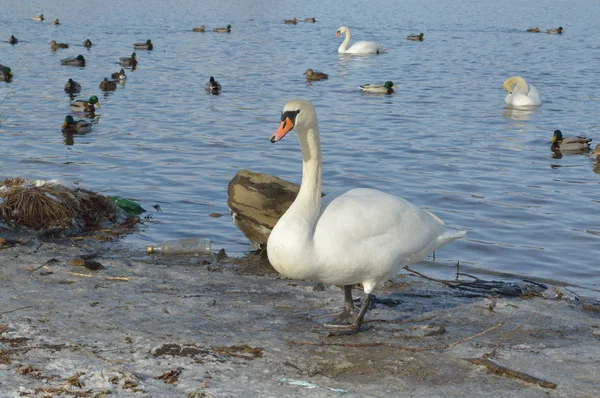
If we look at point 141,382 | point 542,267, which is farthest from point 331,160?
point 141,382

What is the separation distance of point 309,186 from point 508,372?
1911 millimetres

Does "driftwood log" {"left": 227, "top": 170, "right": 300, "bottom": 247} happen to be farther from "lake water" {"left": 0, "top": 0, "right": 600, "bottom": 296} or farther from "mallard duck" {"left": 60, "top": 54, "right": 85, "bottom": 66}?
"mallard duck" {"left": 60, "top": 54, "right": 85, "bottom": 66}

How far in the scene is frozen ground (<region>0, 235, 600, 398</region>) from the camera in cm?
504

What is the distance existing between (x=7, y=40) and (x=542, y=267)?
34.2 metres

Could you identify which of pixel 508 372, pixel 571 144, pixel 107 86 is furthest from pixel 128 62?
pixel 508 372

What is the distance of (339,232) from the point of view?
19.4 ft

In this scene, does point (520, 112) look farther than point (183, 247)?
Yes

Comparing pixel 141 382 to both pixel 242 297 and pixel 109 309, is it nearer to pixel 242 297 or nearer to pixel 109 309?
pixel 109 309

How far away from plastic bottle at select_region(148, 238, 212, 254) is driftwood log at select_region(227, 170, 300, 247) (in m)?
0.51

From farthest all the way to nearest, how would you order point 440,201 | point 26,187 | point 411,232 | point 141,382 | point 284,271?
point 440,201 → point 26,187 → point 411,232 → point 284,271 → point 141,382

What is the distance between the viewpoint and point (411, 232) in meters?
6.36

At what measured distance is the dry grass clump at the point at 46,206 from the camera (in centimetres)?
910

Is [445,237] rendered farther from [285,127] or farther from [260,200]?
[260,200]

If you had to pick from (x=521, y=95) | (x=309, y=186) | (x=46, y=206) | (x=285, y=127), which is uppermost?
(x=285, y=127)
